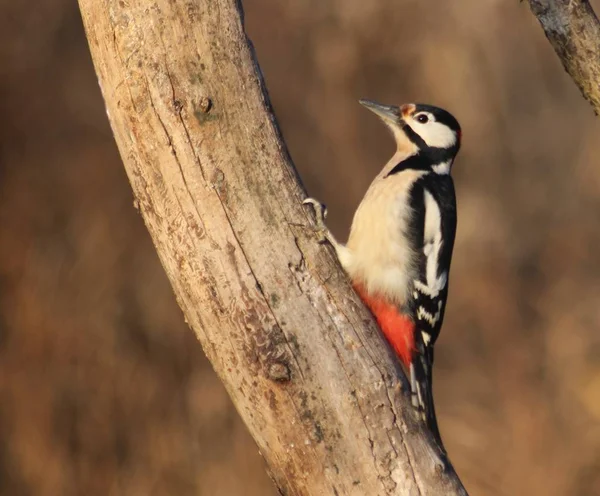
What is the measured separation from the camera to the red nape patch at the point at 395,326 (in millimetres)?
3484

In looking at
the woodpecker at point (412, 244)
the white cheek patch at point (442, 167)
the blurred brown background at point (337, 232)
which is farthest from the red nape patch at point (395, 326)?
the blurred brown background at point (337, 232)

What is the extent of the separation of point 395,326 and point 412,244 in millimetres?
368

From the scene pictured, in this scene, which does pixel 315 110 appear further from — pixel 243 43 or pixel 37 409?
pixel 243 43

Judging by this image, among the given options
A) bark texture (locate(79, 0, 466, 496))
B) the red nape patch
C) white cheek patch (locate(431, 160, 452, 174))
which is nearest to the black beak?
white cheek patch (locate(431, 160, 452, 174))

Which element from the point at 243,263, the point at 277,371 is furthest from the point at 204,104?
the point at 277,371

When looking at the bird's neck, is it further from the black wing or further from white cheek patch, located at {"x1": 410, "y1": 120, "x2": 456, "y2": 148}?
the black wing

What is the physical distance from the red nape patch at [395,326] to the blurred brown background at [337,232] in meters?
2.96

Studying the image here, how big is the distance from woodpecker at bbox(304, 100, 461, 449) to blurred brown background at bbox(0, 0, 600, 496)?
2803mm

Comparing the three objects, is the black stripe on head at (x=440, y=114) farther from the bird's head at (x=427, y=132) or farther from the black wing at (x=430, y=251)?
the black wing at (x=430, y=251)

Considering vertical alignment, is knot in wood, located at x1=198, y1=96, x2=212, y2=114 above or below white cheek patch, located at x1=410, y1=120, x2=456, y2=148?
above

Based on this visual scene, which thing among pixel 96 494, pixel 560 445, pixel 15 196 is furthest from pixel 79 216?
pixel 560 445

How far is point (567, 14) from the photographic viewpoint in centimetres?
279

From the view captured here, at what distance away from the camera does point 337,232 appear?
7.87 metres

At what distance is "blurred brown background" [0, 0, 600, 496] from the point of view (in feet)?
21.0
